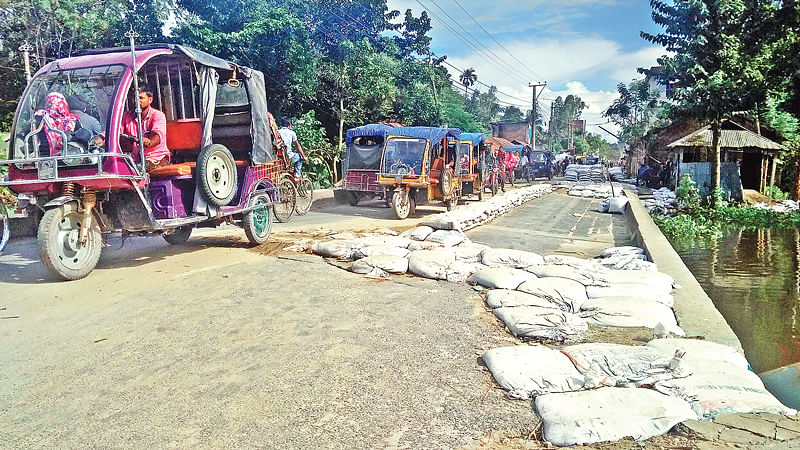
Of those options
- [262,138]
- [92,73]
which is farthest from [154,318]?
[262,138]

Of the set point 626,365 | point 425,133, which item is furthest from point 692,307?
point 425,133

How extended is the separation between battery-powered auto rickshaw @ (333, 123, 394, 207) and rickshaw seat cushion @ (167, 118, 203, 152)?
6.33 metres

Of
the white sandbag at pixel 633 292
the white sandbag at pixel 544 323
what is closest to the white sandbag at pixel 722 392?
the white sandbag at pixel 544 323

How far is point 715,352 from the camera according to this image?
3.10 meters

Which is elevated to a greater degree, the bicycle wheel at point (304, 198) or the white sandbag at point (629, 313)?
the bicycle wheel at point (304, 198)

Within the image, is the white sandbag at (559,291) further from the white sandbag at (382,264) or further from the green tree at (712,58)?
the green tree at (712,58)

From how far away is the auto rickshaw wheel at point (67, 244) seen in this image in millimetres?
4828

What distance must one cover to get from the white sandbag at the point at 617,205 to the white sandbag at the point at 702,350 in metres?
12.5

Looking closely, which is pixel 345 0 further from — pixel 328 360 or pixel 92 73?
pixel 328 360

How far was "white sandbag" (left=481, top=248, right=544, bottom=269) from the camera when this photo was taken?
557 centimetres

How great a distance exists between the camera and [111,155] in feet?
15.7

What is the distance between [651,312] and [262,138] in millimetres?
5176

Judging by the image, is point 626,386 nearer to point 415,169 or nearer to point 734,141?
point 415,169

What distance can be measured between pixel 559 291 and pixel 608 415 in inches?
82.6
